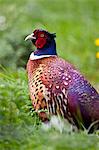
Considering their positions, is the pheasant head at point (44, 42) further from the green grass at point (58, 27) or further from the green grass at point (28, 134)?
the green grass at point (58, 27)

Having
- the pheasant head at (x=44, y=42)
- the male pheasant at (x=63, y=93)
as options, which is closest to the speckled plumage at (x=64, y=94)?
the male pheasant at (x=63, y=93)

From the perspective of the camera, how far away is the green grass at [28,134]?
6.42m

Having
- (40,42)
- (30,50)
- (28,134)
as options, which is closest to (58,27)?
(30,50)

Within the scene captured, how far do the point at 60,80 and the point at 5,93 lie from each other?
1.56 ft

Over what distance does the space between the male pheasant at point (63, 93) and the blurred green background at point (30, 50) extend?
0.20 m

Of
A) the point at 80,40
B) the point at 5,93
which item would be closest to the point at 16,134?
the point at 5,93

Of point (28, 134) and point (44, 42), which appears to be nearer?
point (28, 134)

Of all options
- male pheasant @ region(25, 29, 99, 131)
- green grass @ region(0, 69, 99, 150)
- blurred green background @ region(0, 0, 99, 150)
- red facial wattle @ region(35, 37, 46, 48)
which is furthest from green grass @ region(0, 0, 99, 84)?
green grass @ region(0, 69, 99, 150)

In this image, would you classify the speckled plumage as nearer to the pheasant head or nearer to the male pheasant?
the male pheasant

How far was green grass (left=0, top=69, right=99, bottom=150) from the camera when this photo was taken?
6.42m

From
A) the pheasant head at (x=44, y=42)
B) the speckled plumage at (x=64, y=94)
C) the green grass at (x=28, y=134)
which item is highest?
the pheasant head at (x=44, y=42)

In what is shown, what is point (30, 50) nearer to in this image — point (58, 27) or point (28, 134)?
point (58, 27)

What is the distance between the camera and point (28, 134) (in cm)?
676

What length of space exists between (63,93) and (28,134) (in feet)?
1.97
